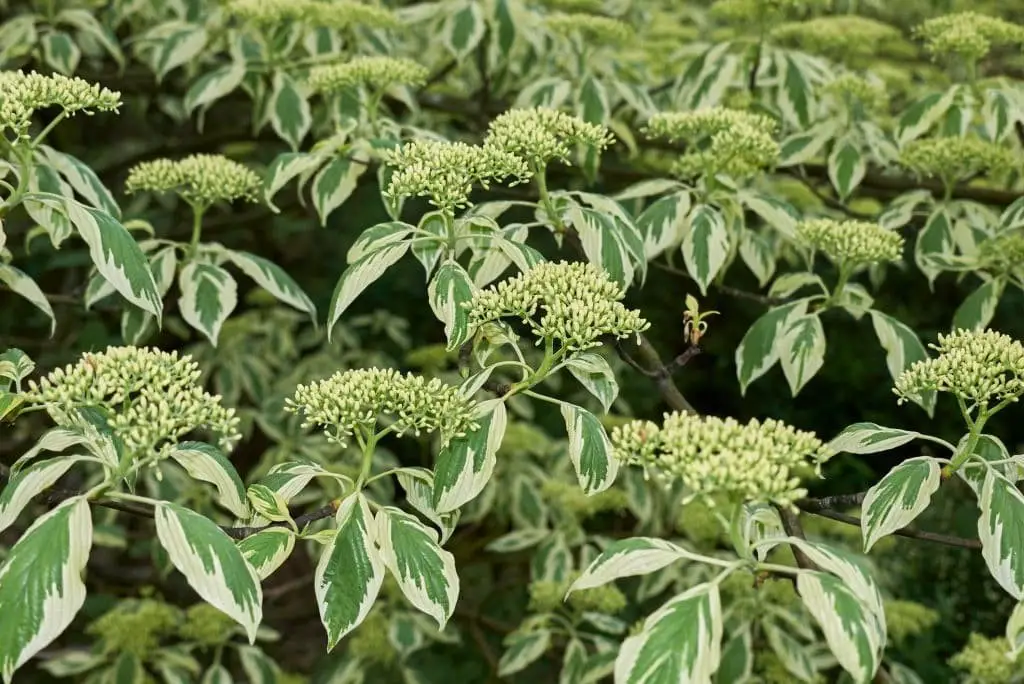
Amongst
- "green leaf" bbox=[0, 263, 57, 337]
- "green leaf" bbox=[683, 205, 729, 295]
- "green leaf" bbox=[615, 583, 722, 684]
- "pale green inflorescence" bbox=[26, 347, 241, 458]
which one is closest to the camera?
"green leaf" bbox=[615, 583, 722, 684]

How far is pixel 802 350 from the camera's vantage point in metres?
1.77

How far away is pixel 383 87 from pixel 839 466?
2959 millimetres

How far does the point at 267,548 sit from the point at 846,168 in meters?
1.58

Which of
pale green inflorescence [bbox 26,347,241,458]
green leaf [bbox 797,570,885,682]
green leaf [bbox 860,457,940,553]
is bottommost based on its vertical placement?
green leaf [bbox 860,457,940,553]

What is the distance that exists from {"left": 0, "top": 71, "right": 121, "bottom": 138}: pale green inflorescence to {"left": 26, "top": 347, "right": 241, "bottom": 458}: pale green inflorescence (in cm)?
37

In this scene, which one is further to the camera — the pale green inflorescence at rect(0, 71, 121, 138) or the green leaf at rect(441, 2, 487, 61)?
the green leaf at rect(441, 2, 487, 61)

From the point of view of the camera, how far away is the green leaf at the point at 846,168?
86.2 inches

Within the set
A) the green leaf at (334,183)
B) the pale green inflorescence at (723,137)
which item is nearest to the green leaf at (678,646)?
the pale green inflorescence at (723,137)

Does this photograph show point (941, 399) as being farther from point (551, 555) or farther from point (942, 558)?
point (551, 555)

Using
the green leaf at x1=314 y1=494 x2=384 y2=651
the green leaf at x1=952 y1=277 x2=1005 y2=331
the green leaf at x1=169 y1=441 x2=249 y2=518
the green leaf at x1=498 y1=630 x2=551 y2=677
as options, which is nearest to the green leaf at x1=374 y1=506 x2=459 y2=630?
the green leaf at x1=314 y1=494 x2=384 y2=651

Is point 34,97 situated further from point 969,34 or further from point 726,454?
point 969,34

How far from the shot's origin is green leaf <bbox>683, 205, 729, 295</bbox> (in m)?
1.79

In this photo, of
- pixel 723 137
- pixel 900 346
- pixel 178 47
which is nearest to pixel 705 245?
pixel 723 137

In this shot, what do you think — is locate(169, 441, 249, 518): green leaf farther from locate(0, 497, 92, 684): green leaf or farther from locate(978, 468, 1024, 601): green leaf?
locate(978, 468, 1024, 601): green leaf
